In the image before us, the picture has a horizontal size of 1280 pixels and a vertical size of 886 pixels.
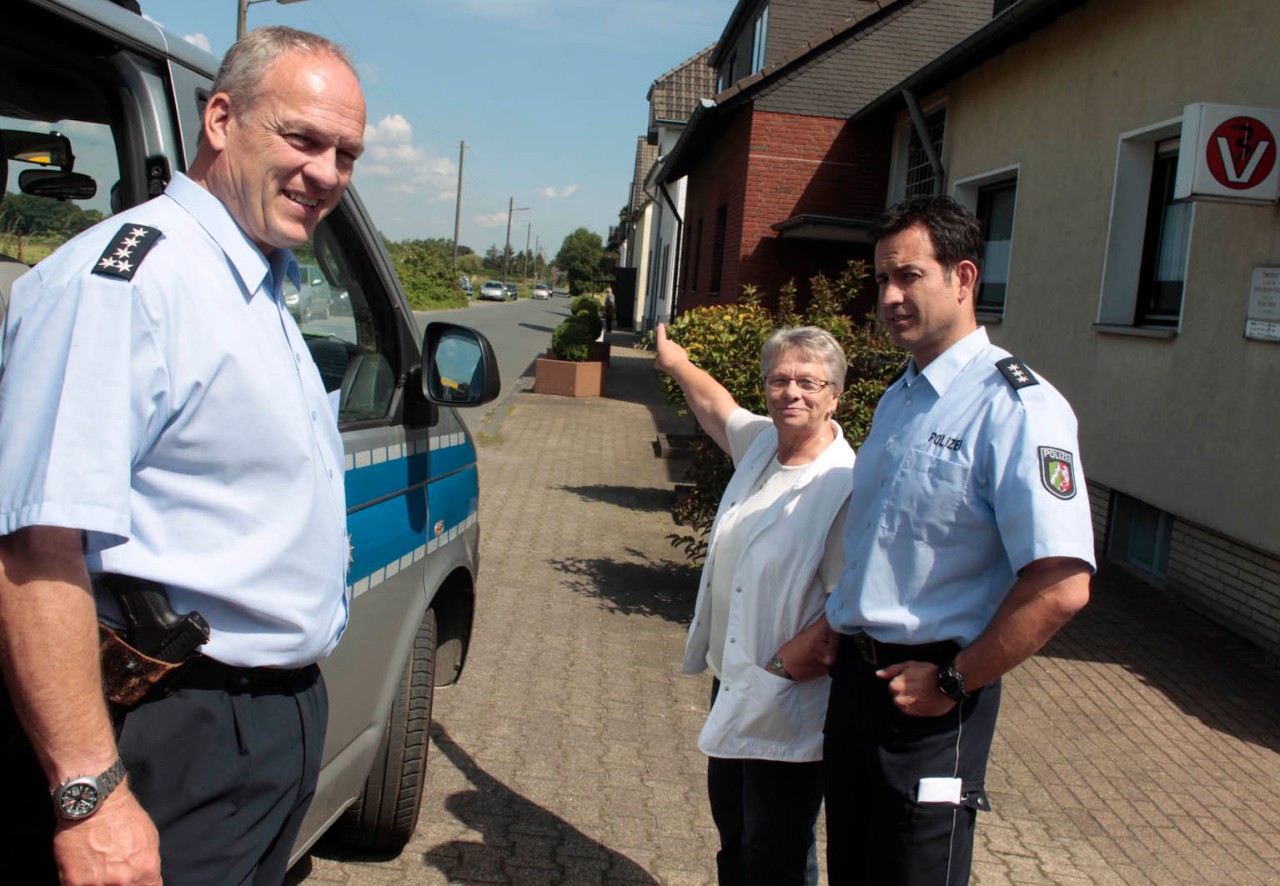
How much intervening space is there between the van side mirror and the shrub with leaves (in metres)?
2.97

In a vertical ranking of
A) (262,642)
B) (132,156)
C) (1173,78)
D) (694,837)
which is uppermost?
(1173,78)

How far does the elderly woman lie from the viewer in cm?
266

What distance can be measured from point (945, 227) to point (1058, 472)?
23.2 inches

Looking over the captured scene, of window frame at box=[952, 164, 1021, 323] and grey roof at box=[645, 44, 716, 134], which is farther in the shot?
grey roof at box=[645, 44, 716, 134]

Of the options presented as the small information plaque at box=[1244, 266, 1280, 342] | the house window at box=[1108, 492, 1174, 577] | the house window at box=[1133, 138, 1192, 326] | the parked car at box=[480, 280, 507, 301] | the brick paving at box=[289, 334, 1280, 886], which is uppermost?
the parked car at box=[480, 280, 507, 301]

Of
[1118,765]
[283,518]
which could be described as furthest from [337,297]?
[1118,765]

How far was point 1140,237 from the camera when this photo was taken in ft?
26.6

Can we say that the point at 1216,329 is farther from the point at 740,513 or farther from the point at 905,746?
the point at 905,746

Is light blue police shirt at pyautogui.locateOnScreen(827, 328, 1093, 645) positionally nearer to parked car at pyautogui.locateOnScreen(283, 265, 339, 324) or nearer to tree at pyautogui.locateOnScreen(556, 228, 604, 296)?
parked car at pyautogui.locateOnScreen(283, 265, 339, 324)

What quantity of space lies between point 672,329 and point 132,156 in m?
4.94

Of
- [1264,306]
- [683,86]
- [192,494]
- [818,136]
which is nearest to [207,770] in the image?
[192,494]

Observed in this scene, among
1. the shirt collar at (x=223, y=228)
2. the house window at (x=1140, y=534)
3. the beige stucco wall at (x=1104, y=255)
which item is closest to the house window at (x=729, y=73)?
the beige stucco wall at (x=1104, y=255)

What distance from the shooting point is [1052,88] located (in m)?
9.45

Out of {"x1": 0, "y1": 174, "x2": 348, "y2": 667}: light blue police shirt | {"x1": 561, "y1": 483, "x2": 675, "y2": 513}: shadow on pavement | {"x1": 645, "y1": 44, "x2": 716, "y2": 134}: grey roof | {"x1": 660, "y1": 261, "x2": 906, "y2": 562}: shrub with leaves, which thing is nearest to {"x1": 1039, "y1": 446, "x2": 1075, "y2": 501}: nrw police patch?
{"x1": 0, "y1": 174, "x2": 348, "y2": 667}: light blue police shirt
